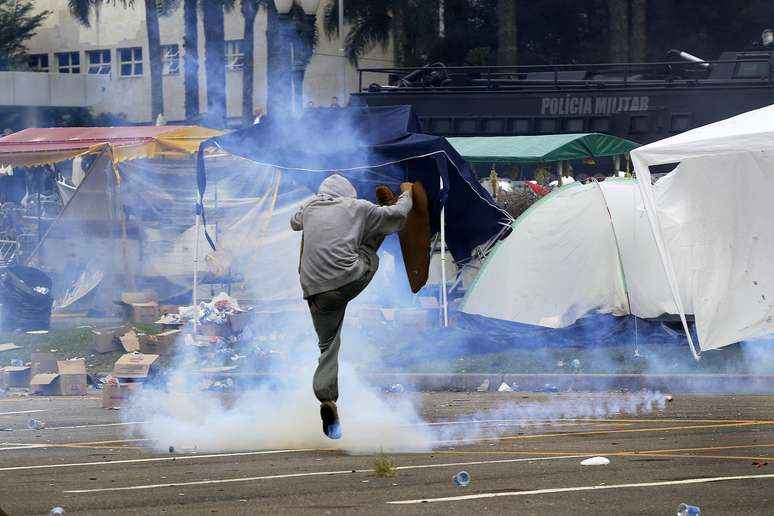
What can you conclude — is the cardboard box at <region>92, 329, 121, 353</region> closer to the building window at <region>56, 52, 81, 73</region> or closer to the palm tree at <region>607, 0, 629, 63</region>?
the palm tree at <region>607, 0, 629, 63</region>

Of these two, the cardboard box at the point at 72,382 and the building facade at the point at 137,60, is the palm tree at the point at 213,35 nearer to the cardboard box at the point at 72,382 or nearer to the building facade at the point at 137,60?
the building facade at the point at 137,60

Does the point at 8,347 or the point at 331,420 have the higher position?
the point at 331,420

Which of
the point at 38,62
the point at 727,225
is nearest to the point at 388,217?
the point at 727,225

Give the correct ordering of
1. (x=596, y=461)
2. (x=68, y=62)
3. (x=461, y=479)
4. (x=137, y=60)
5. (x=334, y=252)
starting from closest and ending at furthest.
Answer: (x=461, y=479) < (x=596, y=461) < (x=334, y=252) < (x=137, y=60) < (x=68, y=62)

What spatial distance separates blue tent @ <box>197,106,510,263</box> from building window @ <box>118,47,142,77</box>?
23276 mm

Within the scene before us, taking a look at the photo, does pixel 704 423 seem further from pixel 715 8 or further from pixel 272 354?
pixel 715 8

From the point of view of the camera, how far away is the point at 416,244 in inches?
394

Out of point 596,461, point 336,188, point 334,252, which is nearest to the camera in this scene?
point 596,461

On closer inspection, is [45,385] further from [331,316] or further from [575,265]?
[331,316]

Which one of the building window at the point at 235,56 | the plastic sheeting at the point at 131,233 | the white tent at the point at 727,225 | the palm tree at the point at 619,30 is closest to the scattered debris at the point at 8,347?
the plastic sheeting at the point at 131,233

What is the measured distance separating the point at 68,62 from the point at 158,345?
37587 millimetres

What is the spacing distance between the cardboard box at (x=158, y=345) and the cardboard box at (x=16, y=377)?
1332 millimetres

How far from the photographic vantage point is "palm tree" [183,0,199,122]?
23391 mm


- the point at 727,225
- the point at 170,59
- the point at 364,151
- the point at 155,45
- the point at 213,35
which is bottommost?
the point at 727,225
